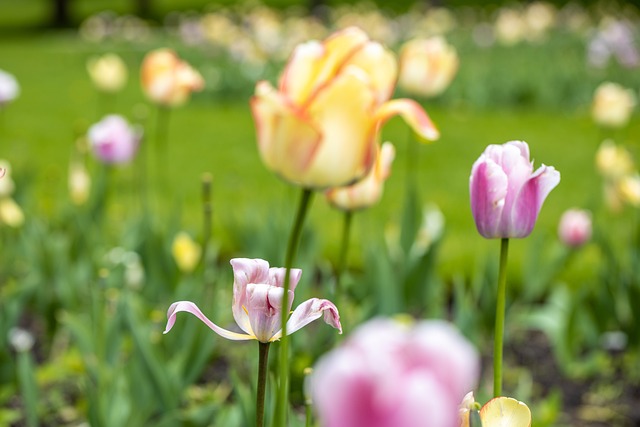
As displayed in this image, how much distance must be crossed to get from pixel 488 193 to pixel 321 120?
219 millimetres

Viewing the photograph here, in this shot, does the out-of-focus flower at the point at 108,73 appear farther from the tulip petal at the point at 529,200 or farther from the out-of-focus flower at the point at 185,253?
the tulip petal at the point at 529,200

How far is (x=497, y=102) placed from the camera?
317 inches

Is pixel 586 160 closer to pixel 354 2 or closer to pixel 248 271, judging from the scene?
pixel 248 271

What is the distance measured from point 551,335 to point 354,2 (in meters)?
24.2

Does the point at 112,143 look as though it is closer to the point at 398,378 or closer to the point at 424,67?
the point at 424,67

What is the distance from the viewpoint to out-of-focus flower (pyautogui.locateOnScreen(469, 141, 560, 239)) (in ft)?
3.05

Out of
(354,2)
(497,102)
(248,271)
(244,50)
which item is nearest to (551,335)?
(248,271)

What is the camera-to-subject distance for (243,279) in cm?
87

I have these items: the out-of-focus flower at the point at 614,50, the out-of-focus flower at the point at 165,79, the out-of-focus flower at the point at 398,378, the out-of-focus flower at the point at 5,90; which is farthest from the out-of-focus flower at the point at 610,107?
the out-of-focus flower at the point at 614,50

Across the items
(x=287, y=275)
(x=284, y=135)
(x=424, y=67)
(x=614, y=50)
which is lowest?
(x=287, y=275)

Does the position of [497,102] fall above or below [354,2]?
below

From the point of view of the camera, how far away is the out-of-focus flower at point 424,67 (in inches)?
111

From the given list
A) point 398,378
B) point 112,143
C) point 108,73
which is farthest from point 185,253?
point 398,378

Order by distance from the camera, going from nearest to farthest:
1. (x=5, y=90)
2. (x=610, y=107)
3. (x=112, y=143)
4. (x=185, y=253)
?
(x=185, y=253), (x=112, y=143), (x=5, y=90), (x=610, y=107)
